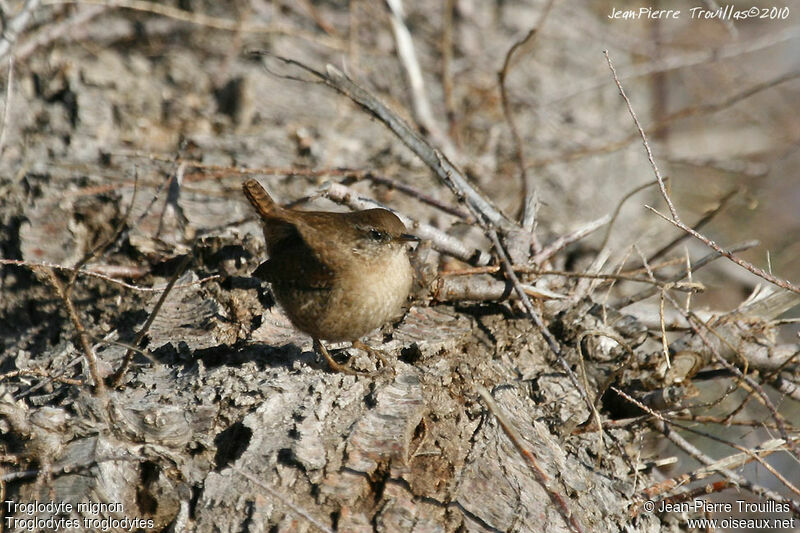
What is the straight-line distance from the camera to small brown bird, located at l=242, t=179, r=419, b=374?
2857 millimetres

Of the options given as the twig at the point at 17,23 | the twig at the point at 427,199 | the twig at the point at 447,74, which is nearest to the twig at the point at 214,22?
the twig at the point at 17,23

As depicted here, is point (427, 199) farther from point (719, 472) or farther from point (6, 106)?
point (6, 106)

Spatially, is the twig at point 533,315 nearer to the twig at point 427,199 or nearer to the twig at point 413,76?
the twig at point 427,199

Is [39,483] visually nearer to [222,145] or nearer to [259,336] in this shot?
[259,336]

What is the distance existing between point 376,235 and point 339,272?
0.76ft

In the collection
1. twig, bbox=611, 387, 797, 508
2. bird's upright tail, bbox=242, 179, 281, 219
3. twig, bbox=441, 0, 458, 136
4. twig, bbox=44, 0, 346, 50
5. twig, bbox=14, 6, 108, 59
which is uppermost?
twig, bbox=441, 0, 458, 136

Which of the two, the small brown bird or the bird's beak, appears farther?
the bird's beak

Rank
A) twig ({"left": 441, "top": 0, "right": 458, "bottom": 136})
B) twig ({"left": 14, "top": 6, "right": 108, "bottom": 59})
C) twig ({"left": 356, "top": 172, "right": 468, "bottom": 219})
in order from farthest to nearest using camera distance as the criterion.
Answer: twig ({"left": 441, "top": 0, "right": 458, "bottom": 136}), twig ({"left": 14, "top": 6, "right": 108, "bottom": 59}), twig ({"left": 356, "top": 172, "right": 468, "bottom": 219})

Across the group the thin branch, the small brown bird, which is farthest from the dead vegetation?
the small brown bird

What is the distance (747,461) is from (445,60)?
138 inches

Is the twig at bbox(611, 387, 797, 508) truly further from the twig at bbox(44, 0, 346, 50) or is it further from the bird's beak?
the twig at bbox(44, 0, 346, 50)

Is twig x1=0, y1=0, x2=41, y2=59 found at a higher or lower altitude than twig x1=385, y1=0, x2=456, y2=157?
lower

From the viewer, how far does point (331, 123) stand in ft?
15.5

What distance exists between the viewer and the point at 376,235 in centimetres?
303
